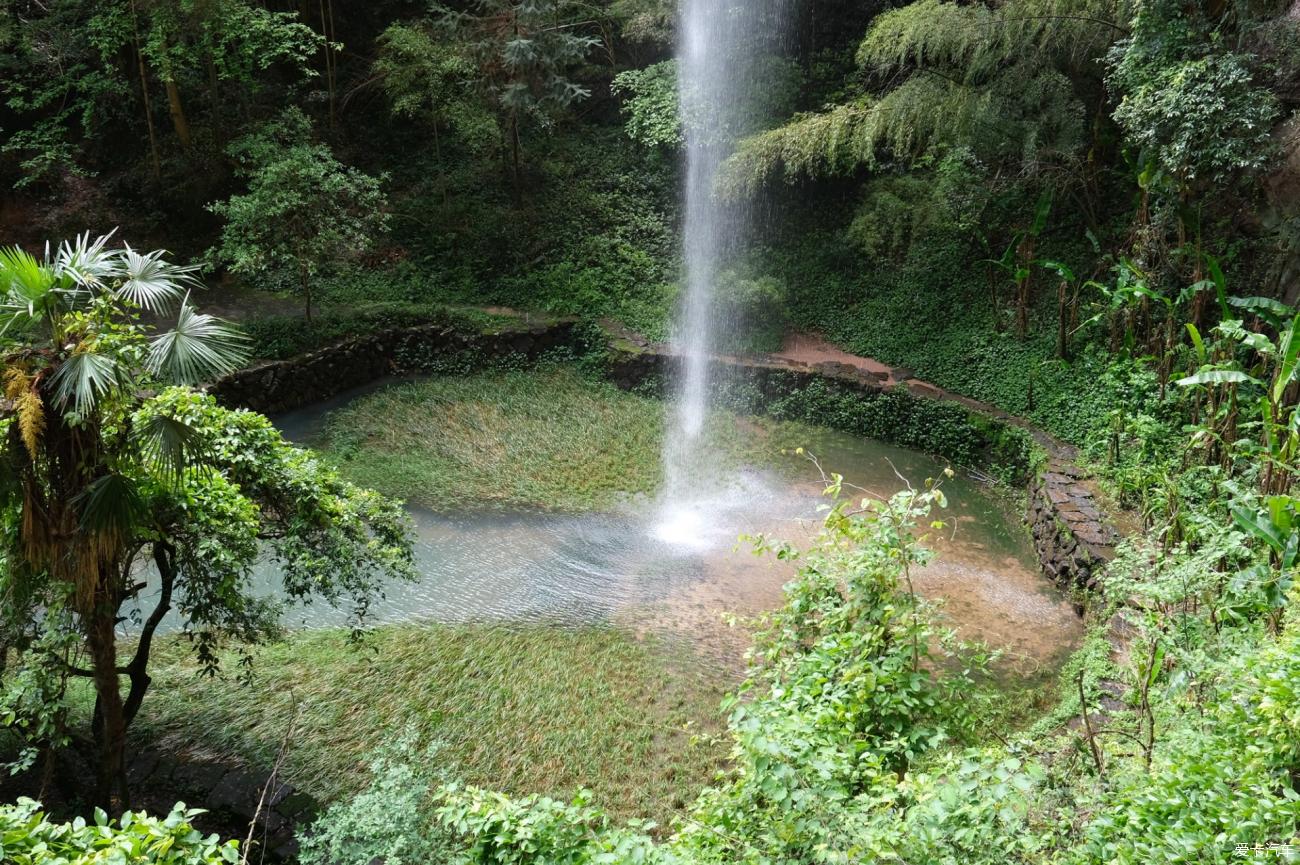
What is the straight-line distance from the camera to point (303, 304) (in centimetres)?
1181

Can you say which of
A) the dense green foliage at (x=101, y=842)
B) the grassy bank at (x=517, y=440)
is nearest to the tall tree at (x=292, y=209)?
the grassy bank at (x=517, y=440)

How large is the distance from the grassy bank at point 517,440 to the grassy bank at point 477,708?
2.25m

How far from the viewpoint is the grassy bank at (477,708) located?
476 centimetres

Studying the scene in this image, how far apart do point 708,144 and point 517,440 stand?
18.9 ft

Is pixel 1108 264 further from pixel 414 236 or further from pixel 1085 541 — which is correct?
pixel 414 236

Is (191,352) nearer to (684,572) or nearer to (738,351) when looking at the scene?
(684,572)

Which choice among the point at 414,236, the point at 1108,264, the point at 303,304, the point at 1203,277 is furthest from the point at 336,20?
the point at 1203,277

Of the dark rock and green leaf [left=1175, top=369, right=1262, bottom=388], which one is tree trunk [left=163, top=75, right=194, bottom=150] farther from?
green leaf [left=1175, top=369, right=1262, bottom=388]

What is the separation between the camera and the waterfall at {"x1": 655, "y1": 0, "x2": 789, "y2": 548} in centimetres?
1087

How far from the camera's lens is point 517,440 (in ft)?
30.5

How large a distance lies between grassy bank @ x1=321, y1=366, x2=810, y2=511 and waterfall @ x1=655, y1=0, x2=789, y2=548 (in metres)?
0.67

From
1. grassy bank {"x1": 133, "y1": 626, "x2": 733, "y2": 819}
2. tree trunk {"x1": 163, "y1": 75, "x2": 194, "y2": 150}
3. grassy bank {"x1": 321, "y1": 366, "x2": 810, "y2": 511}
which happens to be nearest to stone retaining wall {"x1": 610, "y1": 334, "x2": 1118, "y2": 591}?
grassy bank {"x1": 321, "y1": 366, "x2": 810, "y2": 511}

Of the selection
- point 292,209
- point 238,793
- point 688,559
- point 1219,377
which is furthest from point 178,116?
point 1219,377

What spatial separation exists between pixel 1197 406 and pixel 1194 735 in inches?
203
